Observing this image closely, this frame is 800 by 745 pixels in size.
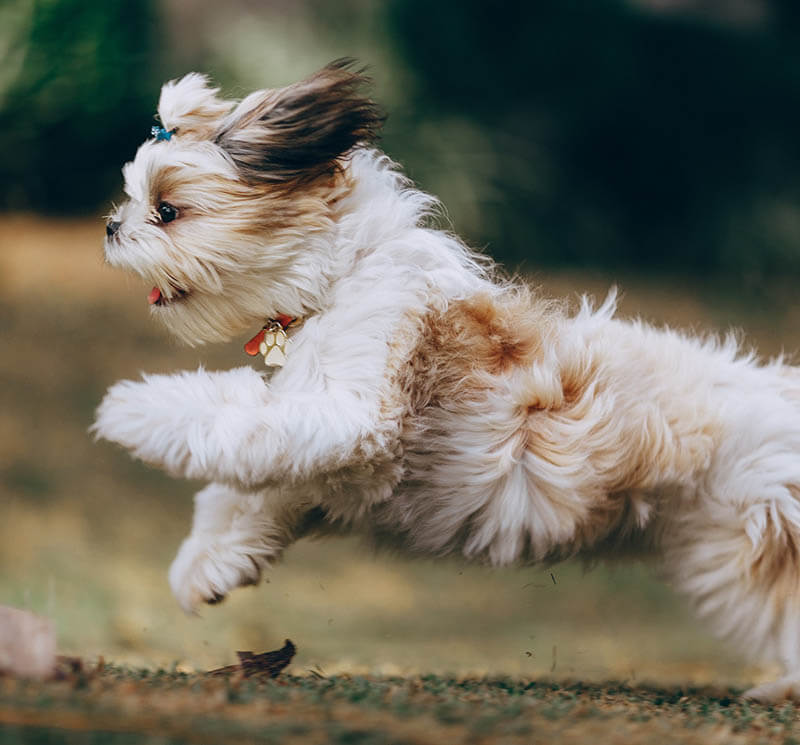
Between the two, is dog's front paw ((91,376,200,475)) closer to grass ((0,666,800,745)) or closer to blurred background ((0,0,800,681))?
grass ((0,666,800,745))

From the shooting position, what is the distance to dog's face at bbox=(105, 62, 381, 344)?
2525mm

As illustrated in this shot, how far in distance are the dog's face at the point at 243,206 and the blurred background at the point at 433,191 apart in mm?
→ 2257

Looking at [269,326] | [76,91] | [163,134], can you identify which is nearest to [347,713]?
[269,326]

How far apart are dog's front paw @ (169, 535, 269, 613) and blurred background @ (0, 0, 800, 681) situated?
6.01 feet

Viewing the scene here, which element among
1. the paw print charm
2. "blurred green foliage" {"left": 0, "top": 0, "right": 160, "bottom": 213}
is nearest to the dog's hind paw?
the paw print charm

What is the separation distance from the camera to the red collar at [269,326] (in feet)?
8.59

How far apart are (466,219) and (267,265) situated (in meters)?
3.29

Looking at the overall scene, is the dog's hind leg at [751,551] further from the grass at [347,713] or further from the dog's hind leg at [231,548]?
the dog's hind leg at [231,548]

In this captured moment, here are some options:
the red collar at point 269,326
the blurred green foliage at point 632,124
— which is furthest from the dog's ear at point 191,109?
the blurred green foliage at point 632,124

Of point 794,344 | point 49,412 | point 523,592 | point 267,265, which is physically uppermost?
point 794,344

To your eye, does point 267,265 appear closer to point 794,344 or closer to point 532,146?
point 532,146

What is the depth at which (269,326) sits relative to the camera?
2.64 m

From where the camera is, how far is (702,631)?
9.02 ft

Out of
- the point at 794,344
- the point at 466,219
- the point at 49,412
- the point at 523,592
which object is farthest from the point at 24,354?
the point at 794,344
